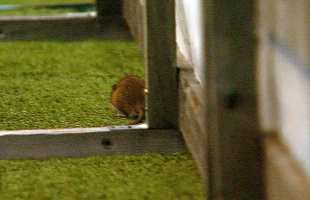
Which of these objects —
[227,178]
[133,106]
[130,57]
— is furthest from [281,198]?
[130,57]

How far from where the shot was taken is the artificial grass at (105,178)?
1.82 m

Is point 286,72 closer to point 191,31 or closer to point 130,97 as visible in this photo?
point 191,31

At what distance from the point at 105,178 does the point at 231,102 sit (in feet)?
2.15

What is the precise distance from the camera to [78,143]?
2.18 metres

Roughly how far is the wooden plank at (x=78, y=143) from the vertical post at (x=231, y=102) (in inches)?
27.0

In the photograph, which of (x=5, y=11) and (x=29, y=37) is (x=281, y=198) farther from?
(x=5, y=11)

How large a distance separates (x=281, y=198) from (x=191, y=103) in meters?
0.78

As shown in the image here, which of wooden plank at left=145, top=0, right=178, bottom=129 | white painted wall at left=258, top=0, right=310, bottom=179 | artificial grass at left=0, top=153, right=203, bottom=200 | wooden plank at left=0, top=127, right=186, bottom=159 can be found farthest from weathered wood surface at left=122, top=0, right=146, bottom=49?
white painted wall at left=258, top=0, right=310, bottom=179

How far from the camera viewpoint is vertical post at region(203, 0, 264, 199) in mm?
1367

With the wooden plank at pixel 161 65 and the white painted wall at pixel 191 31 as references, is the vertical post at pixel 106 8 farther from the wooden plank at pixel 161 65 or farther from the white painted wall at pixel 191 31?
the wooden plank at pixel 161 65

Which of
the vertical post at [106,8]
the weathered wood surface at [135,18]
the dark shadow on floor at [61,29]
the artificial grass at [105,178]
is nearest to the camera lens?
the artificial grass at [105,178]

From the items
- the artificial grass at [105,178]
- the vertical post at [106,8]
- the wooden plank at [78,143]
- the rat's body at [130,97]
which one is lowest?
the artificial grass at [105,178]

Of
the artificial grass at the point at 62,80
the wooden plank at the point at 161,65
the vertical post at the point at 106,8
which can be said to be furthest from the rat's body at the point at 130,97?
the vertical post at the point at 106,8

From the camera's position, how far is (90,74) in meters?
3.37
